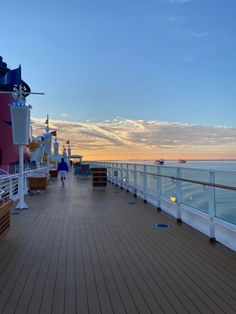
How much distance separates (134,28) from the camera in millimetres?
13133

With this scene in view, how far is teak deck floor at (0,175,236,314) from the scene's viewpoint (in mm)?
2586

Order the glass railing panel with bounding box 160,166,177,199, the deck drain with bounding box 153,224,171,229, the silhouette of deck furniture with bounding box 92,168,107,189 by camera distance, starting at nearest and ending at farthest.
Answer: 1. the deck drain with bounding box 153,224,171,229
2. the glass railing panel with bounding box 160,166,177,199
3. the silhouette of deck furniture with bounding box 92,168,107,189

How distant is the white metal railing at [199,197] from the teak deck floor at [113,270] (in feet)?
0.68

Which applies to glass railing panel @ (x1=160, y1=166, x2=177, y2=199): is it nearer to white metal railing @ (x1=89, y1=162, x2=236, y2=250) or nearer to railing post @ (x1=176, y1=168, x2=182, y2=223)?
white metal railing @ (x1=89, y1=162, x2=236, y2=250)

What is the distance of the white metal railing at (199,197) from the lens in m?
4.21

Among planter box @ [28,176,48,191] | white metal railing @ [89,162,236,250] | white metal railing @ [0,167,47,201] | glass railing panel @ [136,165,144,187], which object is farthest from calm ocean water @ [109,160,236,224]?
planter box @ [28,176,48,191]

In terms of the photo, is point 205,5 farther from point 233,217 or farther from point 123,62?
point 233,217

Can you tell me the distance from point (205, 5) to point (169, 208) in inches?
268

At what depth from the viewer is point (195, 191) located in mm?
5582

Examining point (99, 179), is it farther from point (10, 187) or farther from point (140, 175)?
point (10, 187)

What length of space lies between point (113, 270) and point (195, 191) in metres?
2.64

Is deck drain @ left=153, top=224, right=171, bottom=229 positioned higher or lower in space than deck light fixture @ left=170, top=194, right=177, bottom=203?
lower

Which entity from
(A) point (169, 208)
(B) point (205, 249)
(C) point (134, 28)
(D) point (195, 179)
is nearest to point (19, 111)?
(A) point (169, 208)

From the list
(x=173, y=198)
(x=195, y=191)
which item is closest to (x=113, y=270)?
(x=195, y=191)
